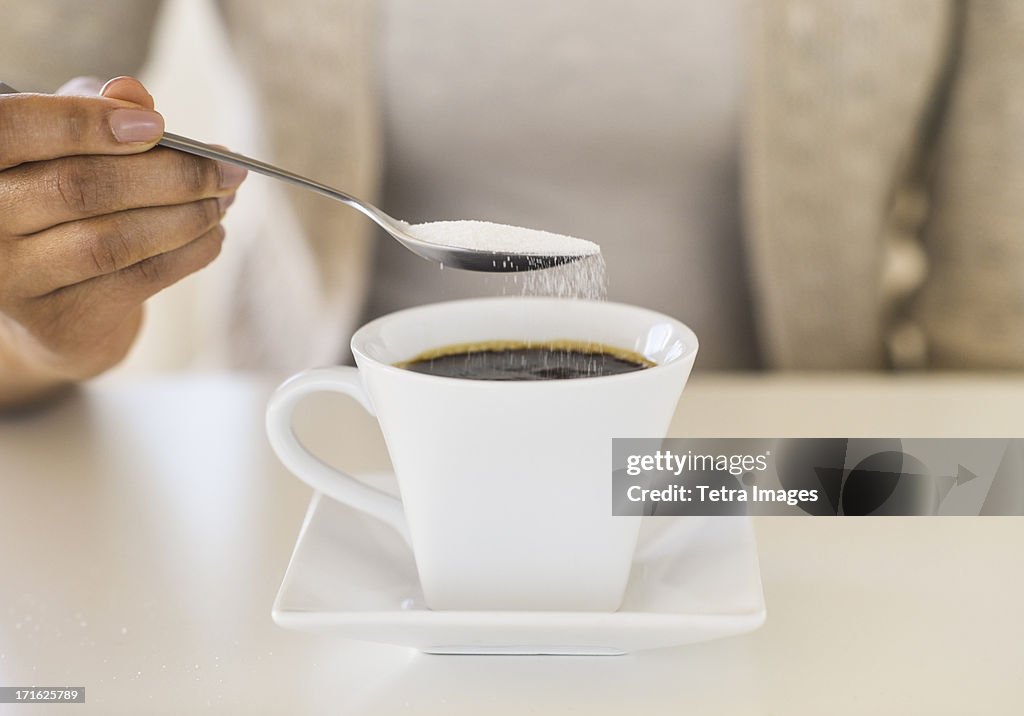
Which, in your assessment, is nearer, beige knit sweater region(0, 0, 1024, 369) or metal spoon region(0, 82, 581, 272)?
metal spoon region(0, 82, 581, 272)

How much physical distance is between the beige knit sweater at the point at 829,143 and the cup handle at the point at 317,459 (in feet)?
1.58

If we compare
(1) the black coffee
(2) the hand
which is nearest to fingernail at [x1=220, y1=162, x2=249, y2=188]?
(2) the hand

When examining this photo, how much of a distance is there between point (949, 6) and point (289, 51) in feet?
1.93

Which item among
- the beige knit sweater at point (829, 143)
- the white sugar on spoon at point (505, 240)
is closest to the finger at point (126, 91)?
the white sugar on spoon at point (505, 240)

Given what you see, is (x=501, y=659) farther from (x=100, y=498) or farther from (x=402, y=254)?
(x=402, y=254)

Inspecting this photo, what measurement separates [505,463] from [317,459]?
0.10 m

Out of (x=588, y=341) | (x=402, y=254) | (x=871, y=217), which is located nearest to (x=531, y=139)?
(x=402, y=254)

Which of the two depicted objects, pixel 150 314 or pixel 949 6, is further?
pixel 150 314

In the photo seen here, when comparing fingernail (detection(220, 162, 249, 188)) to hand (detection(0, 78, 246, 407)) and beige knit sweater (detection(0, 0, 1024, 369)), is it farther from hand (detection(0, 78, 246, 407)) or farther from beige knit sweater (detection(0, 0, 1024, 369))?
beige knit sweater (detection(0, 0, 1024, 369))

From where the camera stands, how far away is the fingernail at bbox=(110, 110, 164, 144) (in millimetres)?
351

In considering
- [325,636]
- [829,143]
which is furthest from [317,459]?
[829,143]

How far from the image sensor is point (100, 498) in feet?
1.69

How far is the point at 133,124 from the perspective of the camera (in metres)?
0.35

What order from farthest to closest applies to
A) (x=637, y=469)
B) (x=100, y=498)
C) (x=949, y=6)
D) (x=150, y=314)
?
(x=150, y=314), (x=949, y=6), (x=100, y=498), (x=637, y=469)
